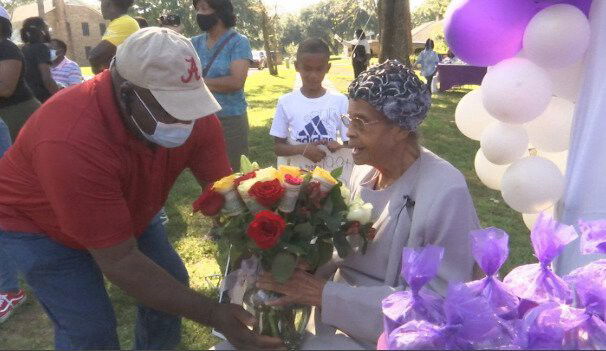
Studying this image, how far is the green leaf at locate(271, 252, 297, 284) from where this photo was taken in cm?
156

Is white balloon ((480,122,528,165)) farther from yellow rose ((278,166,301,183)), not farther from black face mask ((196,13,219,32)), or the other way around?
black face mask ((196,13,219,32))

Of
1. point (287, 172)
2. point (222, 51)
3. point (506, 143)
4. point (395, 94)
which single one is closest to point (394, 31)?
point (222, 51)

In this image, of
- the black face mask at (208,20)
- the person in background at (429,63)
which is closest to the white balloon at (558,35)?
the black face mask at (208,20)

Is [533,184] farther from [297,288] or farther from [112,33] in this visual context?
[112,33]

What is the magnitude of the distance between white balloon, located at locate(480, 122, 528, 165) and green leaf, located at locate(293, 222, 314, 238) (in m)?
1.08

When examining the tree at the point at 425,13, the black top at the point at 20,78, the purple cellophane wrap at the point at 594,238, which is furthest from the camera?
the tree at the point at 425,13

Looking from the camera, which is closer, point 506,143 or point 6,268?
point 506,143

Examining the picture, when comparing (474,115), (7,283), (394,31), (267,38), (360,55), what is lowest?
(267,38)

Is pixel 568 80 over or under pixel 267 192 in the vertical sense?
over

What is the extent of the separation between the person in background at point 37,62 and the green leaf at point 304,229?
12.6ft

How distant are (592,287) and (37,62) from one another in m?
4.63

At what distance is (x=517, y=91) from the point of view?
1993 mm

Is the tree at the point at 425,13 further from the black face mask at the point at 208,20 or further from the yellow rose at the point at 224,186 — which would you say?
the yellow rose at the point at 224,186

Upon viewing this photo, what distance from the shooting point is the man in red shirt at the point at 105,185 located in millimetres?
1676
